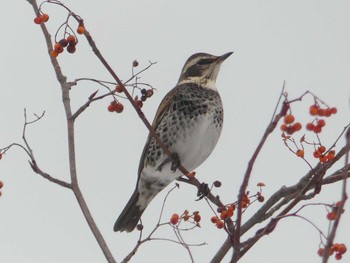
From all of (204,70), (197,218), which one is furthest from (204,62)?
(197,218)

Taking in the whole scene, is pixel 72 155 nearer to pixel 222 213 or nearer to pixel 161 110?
pixel 222 213

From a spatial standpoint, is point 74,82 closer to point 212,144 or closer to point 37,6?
point 37,6

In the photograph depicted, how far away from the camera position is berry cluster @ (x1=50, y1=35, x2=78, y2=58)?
4852 mm

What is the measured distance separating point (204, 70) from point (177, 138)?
126cm

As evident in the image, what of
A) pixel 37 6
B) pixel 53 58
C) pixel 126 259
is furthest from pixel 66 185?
pixel 37 6

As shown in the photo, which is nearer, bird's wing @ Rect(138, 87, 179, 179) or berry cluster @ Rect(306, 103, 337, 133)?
berry cluster @ Rect(306, 103, 337, 133)

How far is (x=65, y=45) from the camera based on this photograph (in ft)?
16.0

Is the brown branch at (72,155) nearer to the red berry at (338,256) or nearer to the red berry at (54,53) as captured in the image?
the red berry at (54,53)

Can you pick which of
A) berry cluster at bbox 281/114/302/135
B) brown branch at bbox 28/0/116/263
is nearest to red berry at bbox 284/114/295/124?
berry cluster at bbox 281/114/302/135

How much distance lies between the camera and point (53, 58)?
16.2ft

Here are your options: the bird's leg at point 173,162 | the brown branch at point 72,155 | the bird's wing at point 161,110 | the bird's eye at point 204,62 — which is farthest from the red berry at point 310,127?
the bird's eye at point 204,62

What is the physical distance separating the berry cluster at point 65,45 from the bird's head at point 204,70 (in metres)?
3.27

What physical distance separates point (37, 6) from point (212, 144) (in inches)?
123

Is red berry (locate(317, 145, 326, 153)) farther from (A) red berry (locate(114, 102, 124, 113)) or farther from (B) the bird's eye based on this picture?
(B) the bird's eye
